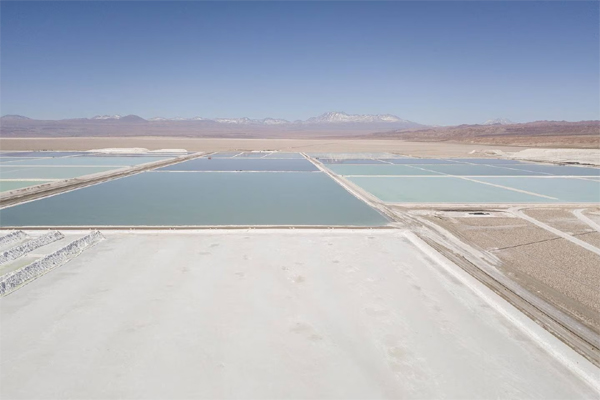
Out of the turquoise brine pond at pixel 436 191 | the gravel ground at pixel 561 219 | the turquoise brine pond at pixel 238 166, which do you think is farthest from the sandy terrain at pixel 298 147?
the gravel ground at pixel 561 219

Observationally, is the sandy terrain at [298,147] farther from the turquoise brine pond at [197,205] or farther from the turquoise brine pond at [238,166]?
the turquoise brine pond at [197,205]

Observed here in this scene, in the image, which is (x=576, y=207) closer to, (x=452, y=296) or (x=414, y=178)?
(x=414, y=178)

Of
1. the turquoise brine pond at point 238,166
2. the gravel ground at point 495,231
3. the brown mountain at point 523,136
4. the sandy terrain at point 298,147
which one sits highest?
the brown mountain at point 523,136

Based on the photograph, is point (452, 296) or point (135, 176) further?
point (135, 176)

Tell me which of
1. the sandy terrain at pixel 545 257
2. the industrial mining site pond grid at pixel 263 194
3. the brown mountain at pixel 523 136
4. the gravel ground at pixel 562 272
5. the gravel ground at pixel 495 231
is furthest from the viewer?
the brown mountain at pixel 523 136

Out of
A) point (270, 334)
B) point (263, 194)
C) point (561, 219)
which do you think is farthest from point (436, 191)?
point (270, 334)

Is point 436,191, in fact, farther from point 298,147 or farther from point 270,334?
point 298,147

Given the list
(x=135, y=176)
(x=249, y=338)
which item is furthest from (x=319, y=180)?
(x=249, y=338)
